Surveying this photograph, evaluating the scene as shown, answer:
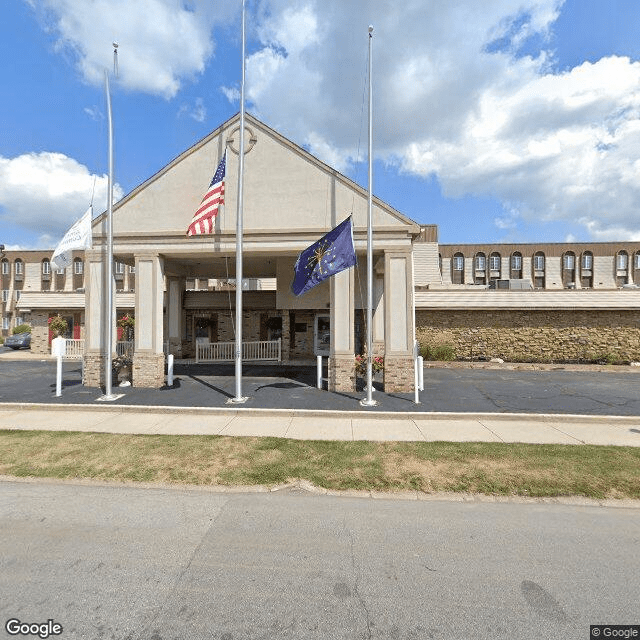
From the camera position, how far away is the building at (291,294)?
38.9 ft

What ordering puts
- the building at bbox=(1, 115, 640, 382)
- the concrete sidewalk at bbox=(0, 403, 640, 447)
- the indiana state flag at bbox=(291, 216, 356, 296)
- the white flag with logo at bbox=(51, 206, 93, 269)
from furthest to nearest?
the building at bbox=(1, 115, 640, 382), the white flag with logo at bbox=(51, 206, 93, 269), the indiana state flag at bbox=(291, 216, 356, 296), the concrete sidewalk at bbox=(0, 403, 640, 447)

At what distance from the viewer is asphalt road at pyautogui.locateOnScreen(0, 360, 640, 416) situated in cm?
1007

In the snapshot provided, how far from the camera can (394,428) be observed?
8.27 metres

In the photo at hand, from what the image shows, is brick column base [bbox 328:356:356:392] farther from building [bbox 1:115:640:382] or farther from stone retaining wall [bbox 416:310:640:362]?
stone retaining wall [bbox 416:310:640:362]

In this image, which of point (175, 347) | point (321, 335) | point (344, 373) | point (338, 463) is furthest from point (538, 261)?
point (338, 463)

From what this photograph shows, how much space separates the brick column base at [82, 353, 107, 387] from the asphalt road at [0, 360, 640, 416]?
41 cm

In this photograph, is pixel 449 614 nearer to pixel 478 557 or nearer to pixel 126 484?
pixel 478 557

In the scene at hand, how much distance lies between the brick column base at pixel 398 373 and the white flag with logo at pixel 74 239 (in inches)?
410

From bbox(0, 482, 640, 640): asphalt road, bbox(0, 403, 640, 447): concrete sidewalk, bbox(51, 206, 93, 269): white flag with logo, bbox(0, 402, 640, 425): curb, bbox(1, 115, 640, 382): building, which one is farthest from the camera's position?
bbox(1, 115, 640, 382): building

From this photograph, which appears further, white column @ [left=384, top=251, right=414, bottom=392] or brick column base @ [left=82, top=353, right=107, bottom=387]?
brick column base @ [left=82, top=353, right=107, bottom=387]

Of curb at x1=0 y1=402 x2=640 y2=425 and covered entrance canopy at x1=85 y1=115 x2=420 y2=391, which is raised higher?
covered entrance canopy at x1=85 y1=115 x2=420 y2=391

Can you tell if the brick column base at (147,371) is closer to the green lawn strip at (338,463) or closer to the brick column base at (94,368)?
the brick column base at (94,368)

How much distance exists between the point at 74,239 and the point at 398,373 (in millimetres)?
11223

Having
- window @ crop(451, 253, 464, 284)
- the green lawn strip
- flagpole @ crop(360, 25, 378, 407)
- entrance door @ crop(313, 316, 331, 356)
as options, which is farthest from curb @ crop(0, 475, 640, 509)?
window @ crop(451, 253, 464, 284)
